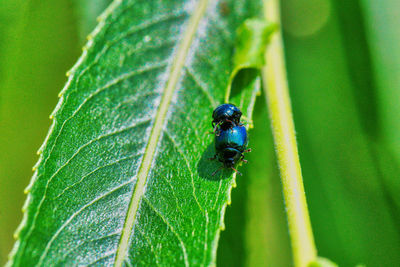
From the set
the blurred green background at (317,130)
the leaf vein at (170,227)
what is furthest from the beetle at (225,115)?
the leaf vein at (170,227)

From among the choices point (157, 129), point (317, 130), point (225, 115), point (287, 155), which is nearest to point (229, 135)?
point (225, 115)

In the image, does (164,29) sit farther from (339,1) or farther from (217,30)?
(339,1)

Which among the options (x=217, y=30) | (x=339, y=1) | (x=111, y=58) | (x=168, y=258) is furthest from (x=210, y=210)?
(x=339, y=1)

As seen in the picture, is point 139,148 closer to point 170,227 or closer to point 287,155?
point 170,227

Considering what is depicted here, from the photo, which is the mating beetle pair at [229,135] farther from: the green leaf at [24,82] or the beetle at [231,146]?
the green leaf at [24,82]

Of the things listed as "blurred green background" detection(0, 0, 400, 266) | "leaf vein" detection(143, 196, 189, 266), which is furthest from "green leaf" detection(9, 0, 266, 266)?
"blurred green background" detection(0, 0, 400, 266)

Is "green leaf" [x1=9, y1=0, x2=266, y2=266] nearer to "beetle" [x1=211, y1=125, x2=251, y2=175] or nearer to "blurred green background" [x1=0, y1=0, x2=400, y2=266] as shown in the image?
"beetle" [x1=211, y1=125, x2=251, y2=175]
